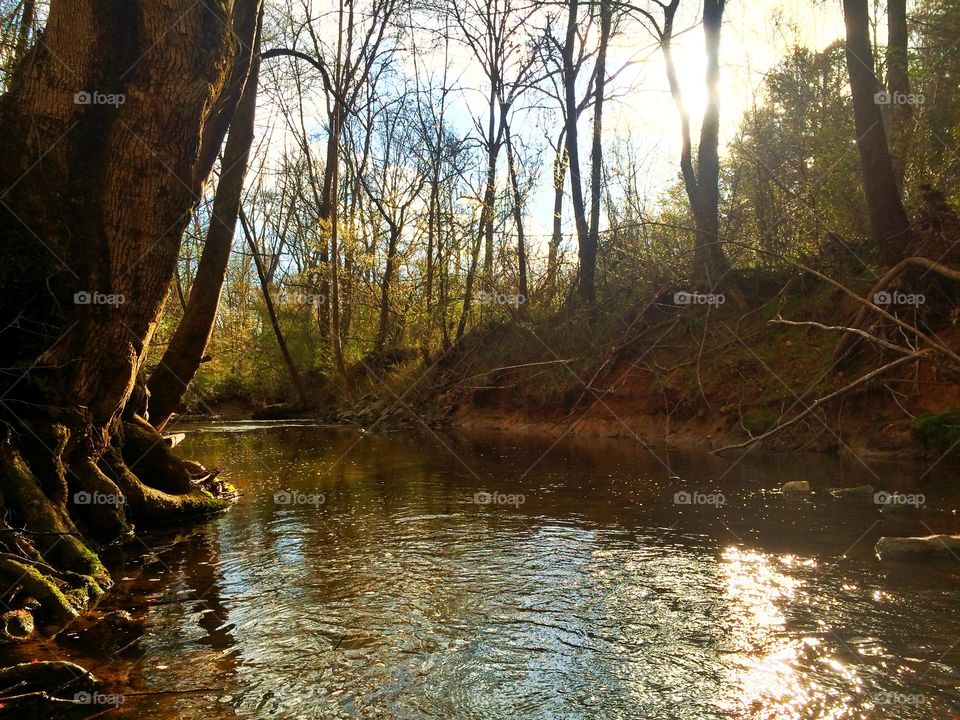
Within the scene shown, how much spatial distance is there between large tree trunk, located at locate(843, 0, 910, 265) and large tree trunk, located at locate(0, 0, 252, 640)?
9253 millimetres

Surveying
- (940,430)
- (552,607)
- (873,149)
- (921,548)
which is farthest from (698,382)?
(552,607)

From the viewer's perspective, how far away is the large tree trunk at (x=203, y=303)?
972 cm

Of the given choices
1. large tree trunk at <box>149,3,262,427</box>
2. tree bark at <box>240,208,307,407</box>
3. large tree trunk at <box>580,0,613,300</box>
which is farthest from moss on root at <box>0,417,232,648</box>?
large tree trunk at <box>580,0,613,300</box>

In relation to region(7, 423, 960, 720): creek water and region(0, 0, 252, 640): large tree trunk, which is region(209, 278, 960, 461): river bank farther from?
region(0, 0, 252, 640): large tree trunk

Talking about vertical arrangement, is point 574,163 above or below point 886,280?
above

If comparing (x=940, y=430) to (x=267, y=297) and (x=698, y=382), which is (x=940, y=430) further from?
(x=267, y=297)

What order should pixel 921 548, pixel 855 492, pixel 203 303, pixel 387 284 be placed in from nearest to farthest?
pixel 921 548
pixel 855 492
pixel 203 303
pixel 387 284

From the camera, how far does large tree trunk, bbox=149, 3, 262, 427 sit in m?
9.72

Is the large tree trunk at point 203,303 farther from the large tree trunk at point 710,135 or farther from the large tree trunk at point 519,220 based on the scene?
the large tree trunk at point 519,220

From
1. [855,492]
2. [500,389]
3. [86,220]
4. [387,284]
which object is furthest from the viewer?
[387,284]

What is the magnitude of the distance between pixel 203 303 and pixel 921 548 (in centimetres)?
839

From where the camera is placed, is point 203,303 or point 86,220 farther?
point 203,303

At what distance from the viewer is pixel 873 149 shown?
36.9 ft

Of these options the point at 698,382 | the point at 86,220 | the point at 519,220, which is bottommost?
the point at 698,382
